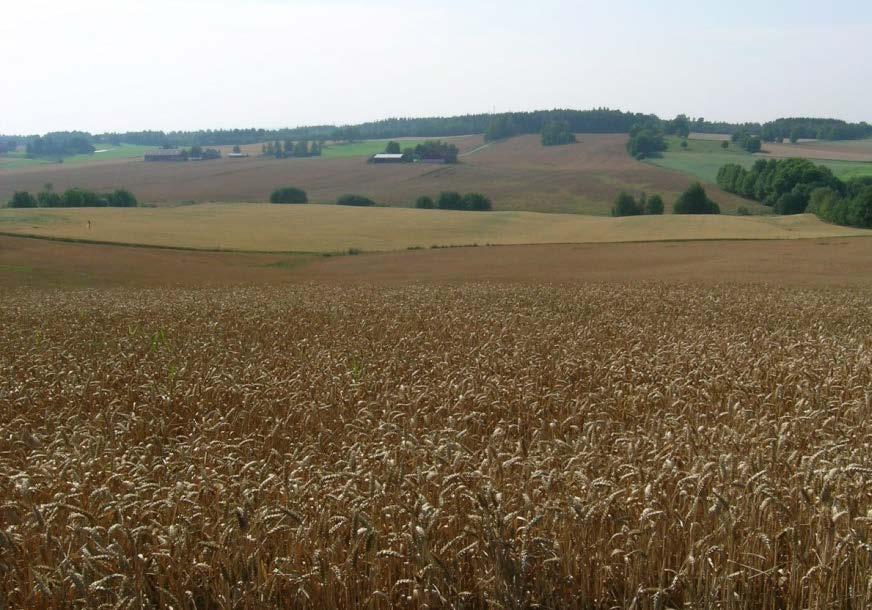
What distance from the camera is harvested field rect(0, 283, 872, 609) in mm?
4004

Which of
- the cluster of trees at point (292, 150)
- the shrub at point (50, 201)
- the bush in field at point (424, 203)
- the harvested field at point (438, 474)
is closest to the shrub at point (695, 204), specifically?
the bush in field at point (424, 203)

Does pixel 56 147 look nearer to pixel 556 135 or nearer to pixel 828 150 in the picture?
pixel 556 135

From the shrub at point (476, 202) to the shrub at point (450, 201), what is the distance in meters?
0.70

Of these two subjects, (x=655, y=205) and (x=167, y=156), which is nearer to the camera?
(x=655, y=205)

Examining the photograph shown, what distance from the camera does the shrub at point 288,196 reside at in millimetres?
98812

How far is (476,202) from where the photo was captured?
94.2 metres

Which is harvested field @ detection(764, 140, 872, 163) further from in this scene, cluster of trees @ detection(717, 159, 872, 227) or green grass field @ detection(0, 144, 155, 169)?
Answer: green grass field @ detection(0, 144, 155, 169)

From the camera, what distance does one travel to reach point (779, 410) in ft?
25.2

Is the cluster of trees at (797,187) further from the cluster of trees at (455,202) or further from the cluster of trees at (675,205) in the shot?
the cluster of trees at (455,202)

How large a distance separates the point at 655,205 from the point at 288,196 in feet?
143

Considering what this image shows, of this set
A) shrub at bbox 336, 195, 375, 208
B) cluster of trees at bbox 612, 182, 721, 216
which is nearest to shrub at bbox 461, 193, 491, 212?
shrub at bbox 336, 195, 375, 208

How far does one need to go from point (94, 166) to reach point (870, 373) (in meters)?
151

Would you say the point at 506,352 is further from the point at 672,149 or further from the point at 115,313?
the point at 672,149

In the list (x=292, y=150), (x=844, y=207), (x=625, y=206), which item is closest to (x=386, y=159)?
(x=292, y=150)
